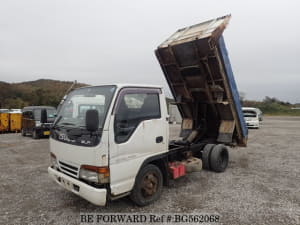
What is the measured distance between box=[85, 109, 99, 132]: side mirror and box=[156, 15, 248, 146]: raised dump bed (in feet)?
10.4

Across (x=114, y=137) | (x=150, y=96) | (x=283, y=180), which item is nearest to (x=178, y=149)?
(x=150, y=96)

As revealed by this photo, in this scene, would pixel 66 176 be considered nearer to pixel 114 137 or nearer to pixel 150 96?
pixel 114 137

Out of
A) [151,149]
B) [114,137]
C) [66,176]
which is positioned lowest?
[66,176]

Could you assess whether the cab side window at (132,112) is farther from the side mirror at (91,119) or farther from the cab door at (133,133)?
the side mirror at (91,119)

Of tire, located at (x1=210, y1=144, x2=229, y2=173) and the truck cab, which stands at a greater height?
the truck cab

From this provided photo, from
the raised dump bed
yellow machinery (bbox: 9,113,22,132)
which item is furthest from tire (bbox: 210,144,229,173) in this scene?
yellow machinery (bbox: 9,113,22,132)

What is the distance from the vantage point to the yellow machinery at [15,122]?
1542 cm

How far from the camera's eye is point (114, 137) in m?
2.91

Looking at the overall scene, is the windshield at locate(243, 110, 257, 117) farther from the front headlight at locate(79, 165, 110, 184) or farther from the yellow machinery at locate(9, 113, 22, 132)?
the yellow machinery at locate(9, 113, 22, 132)

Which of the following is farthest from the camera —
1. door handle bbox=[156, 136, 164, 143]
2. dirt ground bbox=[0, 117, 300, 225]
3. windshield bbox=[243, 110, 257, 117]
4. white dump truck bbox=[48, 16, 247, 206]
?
windshield bbox=[243, 110, 257, 117]

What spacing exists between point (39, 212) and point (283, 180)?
5390 mm

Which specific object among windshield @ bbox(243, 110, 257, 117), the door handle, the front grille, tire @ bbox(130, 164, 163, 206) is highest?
windshield @ bbox(243, 110, 257, 117)

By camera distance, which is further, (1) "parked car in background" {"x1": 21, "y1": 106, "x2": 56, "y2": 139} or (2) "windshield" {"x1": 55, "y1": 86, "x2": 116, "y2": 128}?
(1) "parked car in background" {"x1": 21, "y1": 106, "x2": 56, "y2": 139}

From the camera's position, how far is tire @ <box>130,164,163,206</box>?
334 cm
